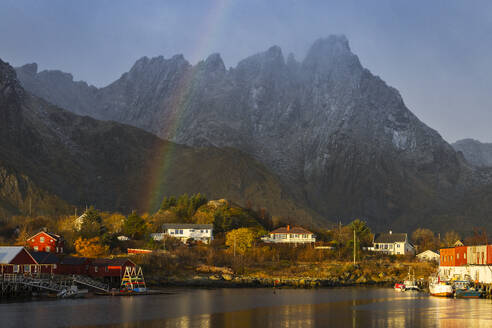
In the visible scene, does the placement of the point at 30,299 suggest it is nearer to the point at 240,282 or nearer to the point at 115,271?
the point at 115,271

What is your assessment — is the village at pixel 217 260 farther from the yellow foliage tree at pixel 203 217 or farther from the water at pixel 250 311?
the water at pixel 250 311

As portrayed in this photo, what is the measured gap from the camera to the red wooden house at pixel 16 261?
88.0 meters

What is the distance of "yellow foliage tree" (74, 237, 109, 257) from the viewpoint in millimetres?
112375

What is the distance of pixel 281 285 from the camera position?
366 ft

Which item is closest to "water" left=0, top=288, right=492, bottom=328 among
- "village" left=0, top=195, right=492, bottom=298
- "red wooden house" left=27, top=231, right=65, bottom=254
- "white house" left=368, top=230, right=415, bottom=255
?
"village" left=0, top=195, right=492, bottom=298

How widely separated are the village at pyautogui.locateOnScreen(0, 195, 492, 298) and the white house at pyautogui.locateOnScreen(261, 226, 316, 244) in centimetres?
24

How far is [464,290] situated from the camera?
305 ft

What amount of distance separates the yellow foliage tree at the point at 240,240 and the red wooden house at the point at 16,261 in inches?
1897

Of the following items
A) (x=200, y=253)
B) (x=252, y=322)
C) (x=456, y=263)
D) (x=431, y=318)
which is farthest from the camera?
(x=200, y=253)

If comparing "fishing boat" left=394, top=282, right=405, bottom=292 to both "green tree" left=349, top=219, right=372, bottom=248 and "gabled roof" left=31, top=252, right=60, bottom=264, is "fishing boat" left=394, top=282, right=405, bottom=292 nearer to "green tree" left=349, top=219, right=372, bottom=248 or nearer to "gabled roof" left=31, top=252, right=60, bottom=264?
"green tree" left=349, top=219, right=372, bottom=248

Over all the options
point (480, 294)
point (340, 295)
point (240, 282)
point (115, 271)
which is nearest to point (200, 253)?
point (240, 282)

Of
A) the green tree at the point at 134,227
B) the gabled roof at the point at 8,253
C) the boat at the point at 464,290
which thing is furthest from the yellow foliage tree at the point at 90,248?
the boat at the point at 464,290

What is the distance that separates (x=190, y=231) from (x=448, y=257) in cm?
5799

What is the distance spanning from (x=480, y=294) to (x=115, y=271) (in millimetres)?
56544
